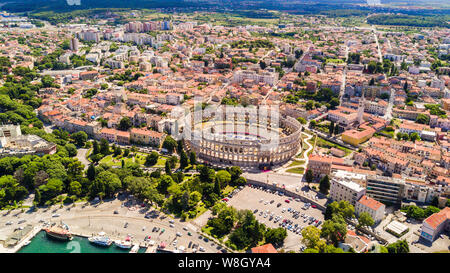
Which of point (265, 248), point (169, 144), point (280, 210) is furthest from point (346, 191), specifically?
point (169, 144)

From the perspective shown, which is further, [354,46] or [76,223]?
[354,46]

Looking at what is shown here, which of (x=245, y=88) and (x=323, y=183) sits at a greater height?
(x=245, y=88)

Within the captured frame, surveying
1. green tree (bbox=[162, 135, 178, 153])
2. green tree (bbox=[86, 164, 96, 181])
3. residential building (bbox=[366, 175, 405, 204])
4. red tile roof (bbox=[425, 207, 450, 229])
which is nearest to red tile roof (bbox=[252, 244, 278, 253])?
red tile roof (bbox=[425, 207, 450, 229])

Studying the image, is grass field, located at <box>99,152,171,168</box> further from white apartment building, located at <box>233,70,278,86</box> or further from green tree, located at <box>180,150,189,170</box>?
white apartment building, located at <box>233,70,278,86</box>

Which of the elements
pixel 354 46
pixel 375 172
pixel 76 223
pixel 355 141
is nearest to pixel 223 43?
pixel 354 46

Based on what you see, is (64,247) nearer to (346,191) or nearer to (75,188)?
(75,188)

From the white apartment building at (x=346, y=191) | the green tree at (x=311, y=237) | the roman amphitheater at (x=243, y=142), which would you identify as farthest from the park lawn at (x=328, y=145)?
the green tree at (x=311, y=237)

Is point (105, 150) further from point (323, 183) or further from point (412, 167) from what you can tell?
point (412, 167)

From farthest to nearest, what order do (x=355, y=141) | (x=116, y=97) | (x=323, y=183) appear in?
(x=116, y=97)
(x=355, y=141)
(x=323, y=183)
